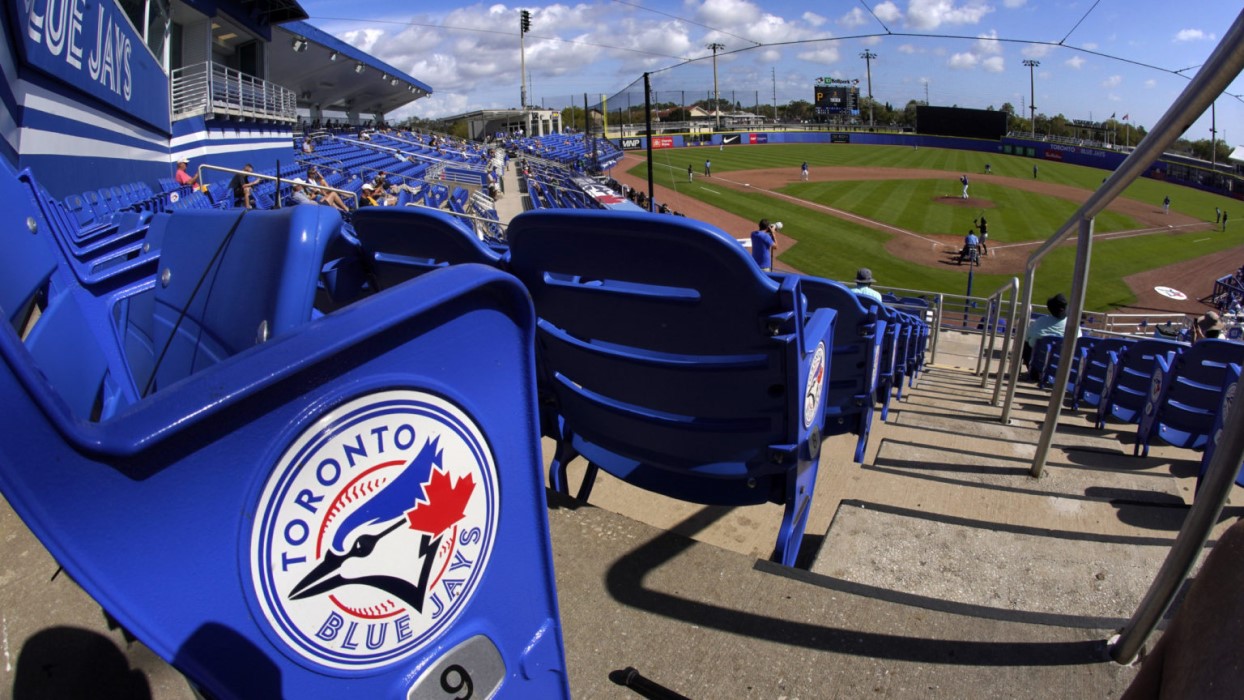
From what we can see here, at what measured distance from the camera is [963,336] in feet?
59.8

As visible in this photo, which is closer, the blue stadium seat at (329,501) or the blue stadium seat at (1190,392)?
the blue stadium seat at (329,501)

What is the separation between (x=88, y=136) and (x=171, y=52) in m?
9.50

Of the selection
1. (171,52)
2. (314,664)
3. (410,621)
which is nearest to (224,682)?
(314,664)

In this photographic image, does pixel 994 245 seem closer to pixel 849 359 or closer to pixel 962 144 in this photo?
pixel 849 359

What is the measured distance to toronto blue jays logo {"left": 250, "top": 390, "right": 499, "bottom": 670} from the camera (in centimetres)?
75

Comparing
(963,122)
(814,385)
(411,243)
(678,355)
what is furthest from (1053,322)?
(963,122)

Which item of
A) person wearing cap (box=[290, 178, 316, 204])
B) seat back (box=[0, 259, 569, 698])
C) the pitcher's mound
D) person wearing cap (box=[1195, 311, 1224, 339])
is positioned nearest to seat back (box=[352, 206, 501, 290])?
seat back (box=[0, 259, 569, 698])

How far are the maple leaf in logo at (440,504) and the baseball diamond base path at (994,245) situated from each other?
63.3 ft

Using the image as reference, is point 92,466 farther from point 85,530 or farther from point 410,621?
point 410,621

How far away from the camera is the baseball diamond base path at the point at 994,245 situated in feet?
81.7

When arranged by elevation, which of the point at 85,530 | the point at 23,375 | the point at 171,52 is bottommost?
the point at 85,530

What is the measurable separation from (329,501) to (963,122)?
91.1 metres

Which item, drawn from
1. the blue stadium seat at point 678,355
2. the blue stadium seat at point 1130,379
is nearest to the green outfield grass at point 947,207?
the blue stadium seat at point 1130,379

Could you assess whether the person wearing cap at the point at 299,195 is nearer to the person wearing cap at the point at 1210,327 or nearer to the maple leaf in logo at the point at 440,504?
the maple leaf in logo at the point at 440,504
